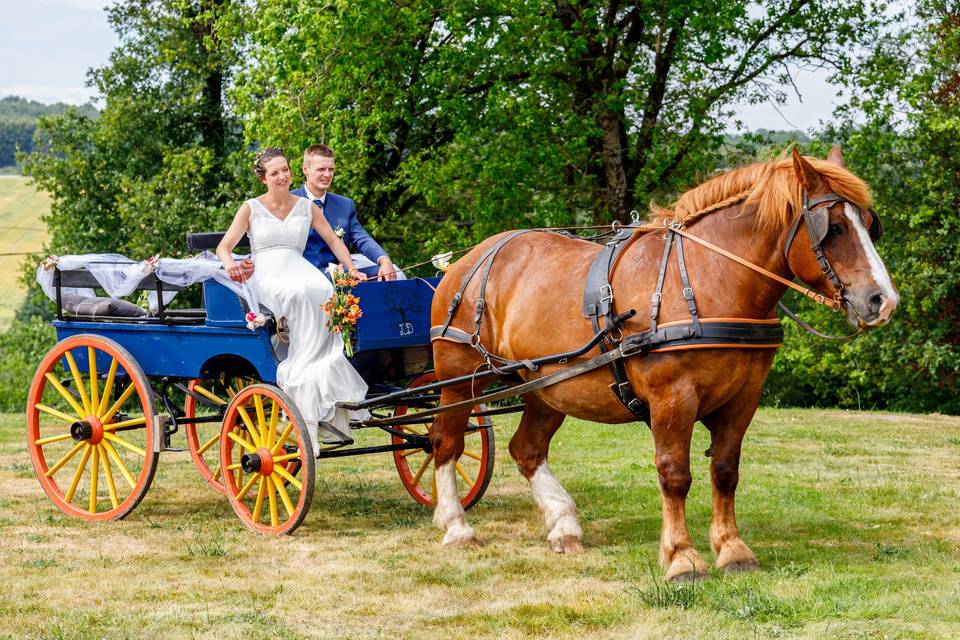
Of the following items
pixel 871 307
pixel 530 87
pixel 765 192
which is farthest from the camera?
pixel 530 87

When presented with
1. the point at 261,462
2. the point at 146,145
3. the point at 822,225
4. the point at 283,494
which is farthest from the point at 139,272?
the point at 146,145

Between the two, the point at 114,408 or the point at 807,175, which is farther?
the point at 114,408

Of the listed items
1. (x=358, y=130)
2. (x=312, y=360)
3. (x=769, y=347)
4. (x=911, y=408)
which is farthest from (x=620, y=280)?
(x=911, y=408)

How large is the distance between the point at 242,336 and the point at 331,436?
0.86 meters

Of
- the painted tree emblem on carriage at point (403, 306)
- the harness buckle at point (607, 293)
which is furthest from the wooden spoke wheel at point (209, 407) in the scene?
the harness buckle at point (607, 293)

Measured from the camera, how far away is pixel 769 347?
Result: 536cm

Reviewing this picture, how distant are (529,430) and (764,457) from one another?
3.91 metres

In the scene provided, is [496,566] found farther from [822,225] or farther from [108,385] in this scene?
[108,385]

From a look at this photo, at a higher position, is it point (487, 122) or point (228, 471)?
point (487, 122)

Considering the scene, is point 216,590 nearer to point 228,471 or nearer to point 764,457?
point 228,471

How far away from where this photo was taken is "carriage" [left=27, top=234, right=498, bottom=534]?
6.71 metres

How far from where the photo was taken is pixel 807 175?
5.12 meters

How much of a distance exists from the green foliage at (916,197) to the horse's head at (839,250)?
14481 mm

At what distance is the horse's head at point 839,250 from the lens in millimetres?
4953
